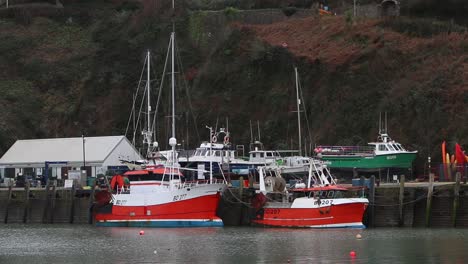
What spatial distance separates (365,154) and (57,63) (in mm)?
49930

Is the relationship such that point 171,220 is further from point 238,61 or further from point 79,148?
point 238,61

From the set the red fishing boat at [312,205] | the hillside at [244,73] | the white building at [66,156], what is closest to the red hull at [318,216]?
the red fishing boat at [312,205]

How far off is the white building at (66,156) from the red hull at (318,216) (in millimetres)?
25115

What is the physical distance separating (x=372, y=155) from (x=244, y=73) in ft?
80.7

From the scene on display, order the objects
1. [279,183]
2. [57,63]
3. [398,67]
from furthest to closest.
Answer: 1. [57,63]
2. [398,67]
3. [279,183]

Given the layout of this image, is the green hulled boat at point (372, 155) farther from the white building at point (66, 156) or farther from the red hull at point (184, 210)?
the white building at point (66, 156)

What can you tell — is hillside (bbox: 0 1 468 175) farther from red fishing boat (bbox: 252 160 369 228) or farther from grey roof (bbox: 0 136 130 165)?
red fishing boat (bbox: 252 160 369 228)

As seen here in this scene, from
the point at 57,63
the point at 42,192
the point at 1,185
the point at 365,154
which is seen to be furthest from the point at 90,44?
the point at 365,154

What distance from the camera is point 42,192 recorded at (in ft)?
258

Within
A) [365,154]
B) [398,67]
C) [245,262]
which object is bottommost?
[245,262]

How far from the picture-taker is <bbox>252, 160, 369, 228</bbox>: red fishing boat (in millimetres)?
61656

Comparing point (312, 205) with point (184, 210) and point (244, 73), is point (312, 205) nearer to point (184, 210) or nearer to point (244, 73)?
point (184, 210)

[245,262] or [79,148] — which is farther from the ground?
[79,148]

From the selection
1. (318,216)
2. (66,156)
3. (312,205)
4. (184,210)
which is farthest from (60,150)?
(318,216)
